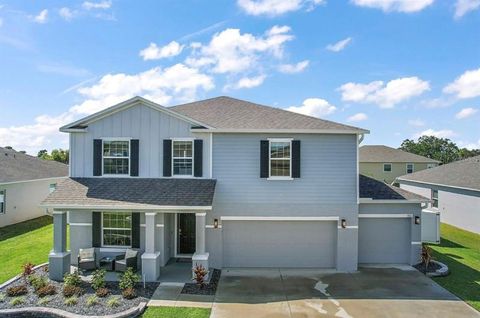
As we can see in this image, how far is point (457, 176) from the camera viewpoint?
23438 mm

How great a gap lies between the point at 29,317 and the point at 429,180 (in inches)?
1034

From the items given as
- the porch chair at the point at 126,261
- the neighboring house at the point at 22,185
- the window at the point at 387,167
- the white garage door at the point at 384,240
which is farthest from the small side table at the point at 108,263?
the window at the point at 387,167

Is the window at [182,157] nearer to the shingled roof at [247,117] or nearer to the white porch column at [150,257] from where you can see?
the shingled roof at [247,117]

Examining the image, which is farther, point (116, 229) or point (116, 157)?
point (116, 157)

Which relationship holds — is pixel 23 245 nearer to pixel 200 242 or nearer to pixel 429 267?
pixel 200 242

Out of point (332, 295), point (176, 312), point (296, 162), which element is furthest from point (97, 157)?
point (332, 295)

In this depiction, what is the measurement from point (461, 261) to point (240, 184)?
31.9ft

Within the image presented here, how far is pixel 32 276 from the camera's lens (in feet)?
35.7

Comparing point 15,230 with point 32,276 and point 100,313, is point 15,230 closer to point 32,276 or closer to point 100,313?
point 32,276

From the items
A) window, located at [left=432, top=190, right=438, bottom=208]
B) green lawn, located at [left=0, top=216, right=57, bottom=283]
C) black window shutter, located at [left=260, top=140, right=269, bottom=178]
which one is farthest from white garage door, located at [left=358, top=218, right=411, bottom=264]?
window, located at [left=432, top=190, right=438, bottom=208]

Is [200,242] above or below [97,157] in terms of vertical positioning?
below

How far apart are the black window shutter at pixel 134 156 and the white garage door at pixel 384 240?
8.97 meters

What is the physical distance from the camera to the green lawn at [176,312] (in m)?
8.78

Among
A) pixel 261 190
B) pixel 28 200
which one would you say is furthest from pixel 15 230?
pixel 261 190
